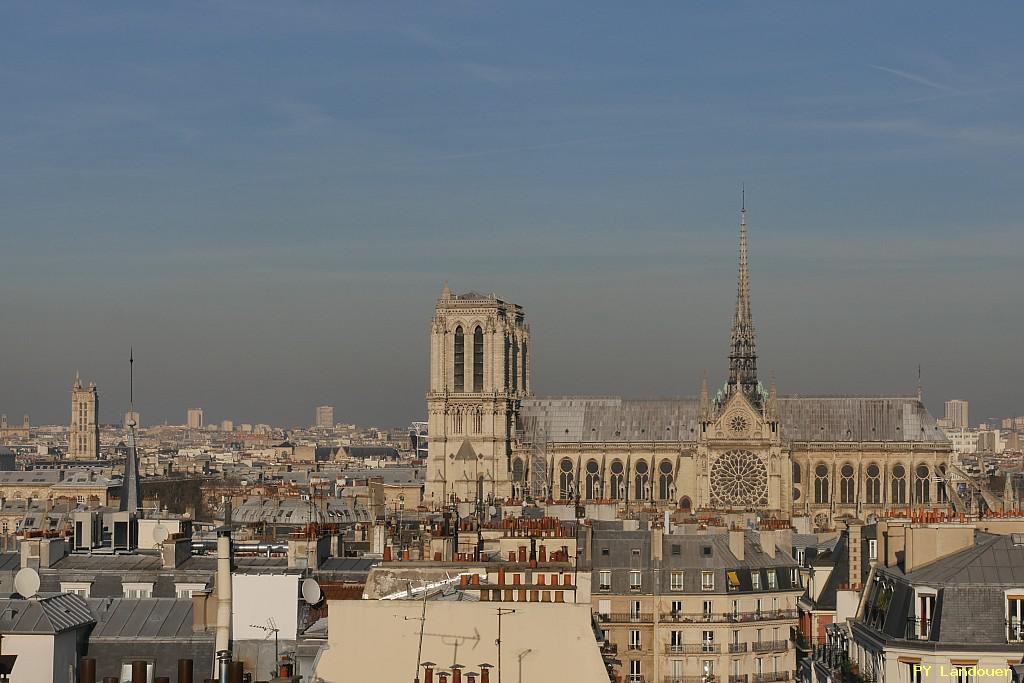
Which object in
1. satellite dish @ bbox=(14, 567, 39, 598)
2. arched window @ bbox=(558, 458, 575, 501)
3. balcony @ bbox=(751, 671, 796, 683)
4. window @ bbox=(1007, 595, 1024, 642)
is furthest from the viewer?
arched window @ bbox=(558, 458, 575, 501)

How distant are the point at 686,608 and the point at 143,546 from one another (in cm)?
1463

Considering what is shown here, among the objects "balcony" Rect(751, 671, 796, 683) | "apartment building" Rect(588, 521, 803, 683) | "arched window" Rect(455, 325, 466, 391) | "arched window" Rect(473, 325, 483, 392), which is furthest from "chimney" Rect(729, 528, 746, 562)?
"arched window" Rect(455, 325, 466, 391)

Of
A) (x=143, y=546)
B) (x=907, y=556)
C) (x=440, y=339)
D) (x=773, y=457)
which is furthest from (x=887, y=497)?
(x=907, y=556)

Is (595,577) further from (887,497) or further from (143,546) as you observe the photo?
(887,497)

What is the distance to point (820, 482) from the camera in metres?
139

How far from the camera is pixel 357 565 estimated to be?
46.6 m

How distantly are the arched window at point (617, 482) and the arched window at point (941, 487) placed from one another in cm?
1959

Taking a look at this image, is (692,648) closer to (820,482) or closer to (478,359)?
(820,482)

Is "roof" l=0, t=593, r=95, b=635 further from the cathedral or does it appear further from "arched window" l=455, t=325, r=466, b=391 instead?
"arched window" l=455, t=325, r=466, b=391

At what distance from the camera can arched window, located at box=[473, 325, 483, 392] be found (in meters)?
145

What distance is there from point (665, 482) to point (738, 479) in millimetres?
5833

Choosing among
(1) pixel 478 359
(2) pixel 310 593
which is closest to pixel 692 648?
(2) pixel 310 593

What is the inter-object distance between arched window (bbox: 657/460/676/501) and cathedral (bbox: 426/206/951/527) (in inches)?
2.5

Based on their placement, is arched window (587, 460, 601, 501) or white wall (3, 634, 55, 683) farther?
arched window (587, 460, 601, 501)
